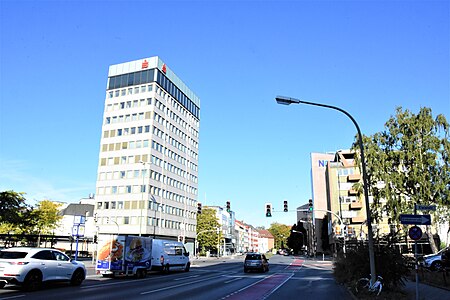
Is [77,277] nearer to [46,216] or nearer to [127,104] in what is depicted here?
[46,216]

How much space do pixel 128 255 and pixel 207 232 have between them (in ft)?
243

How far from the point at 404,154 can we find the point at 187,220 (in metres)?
59.8

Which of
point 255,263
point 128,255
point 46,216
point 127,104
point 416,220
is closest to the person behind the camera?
point 416,220

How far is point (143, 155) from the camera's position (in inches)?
2881

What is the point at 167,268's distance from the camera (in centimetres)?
3120

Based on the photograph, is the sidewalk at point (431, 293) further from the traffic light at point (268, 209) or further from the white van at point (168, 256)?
the traffic light at point (268, 209)

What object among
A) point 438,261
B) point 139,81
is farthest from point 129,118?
point 438,261

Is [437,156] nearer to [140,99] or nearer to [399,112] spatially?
[399,112]

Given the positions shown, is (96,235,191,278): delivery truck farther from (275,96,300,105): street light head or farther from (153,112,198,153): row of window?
(153,112,198,153): row of window

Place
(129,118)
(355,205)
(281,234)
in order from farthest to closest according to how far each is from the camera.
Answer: (281,234)
(355,205)
(129,118)

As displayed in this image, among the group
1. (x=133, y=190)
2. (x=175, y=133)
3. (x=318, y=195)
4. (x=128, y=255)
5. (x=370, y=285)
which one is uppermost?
(x=175, y=133)

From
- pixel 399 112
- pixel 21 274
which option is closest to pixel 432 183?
pixel 399 112

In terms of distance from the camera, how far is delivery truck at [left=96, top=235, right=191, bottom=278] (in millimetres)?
24312

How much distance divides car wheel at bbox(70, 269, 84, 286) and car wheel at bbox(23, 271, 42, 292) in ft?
7.34
